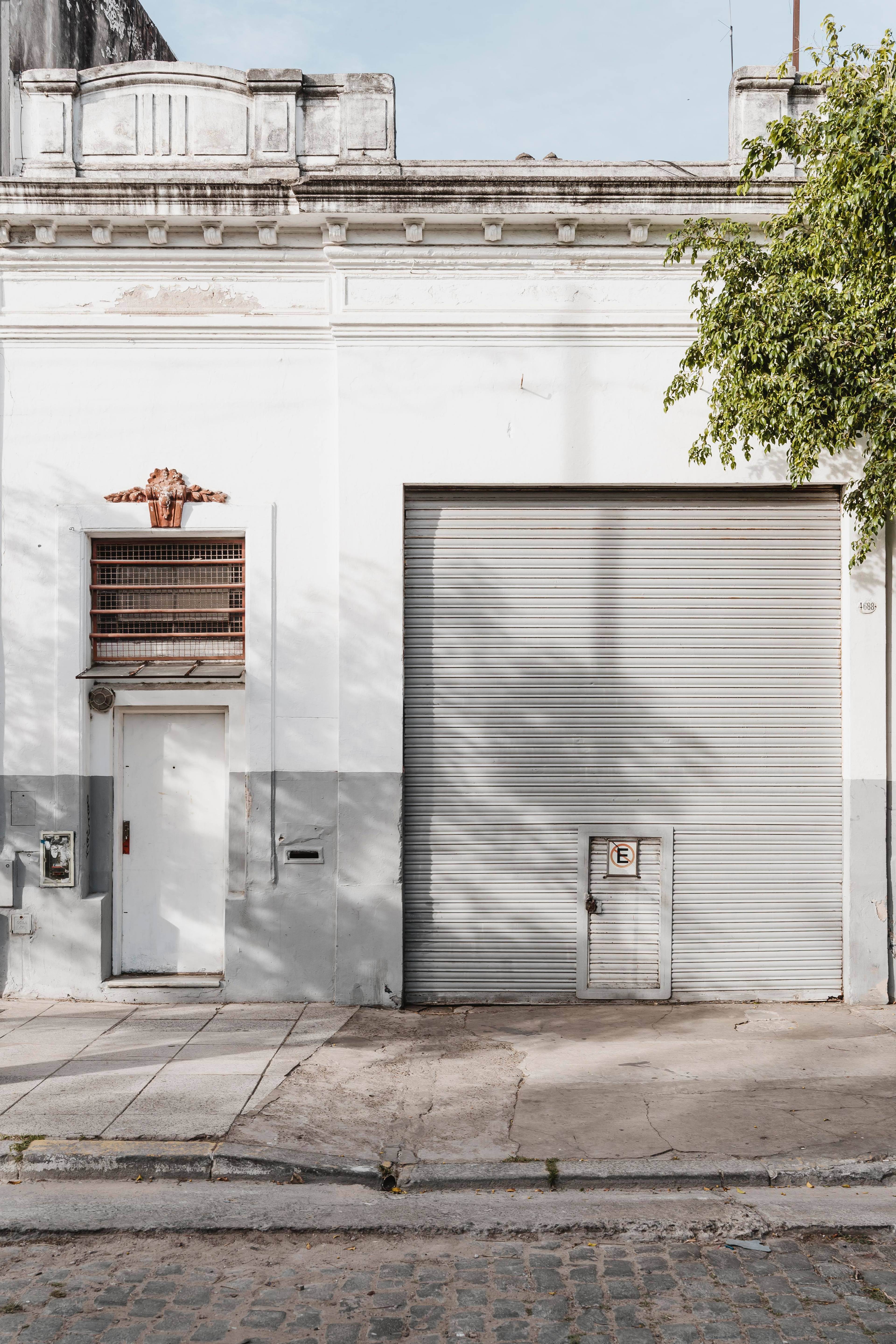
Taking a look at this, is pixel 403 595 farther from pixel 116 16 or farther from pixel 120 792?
pixel 116 16

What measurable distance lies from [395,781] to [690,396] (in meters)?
4.01

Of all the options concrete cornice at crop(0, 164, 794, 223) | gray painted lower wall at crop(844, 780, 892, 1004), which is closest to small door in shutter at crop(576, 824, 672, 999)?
gray painted lower wall at crop(844, 780, 892, 1004)

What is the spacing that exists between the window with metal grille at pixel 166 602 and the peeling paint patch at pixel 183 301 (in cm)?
193

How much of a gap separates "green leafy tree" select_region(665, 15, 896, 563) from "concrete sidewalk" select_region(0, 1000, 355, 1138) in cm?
552

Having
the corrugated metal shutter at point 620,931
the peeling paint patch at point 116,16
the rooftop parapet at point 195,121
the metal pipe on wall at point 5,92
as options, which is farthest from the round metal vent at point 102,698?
the peeling paint patch at point 116,16

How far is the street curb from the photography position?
5.19m

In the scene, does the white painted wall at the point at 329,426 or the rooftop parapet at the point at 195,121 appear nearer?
the white painted wall at the point at 329,426

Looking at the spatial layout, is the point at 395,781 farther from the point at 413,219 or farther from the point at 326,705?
the point at 413,219

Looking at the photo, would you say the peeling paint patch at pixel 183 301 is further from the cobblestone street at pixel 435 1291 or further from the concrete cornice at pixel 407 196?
the cobblestone street at pixel 435 1291

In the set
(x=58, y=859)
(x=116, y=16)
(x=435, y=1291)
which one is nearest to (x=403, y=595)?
(x=58, y=859)

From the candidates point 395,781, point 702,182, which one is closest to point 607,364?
point 702,182

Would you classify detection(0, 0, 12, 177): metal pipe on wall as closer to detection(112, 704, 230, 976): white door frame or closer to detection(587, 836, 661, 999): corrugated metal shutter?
detection(112, 704, 230, 976): white door frame

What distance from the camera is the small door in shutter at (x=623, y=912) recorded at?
8.38 meters

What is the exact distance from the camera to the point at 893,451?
279 inches
